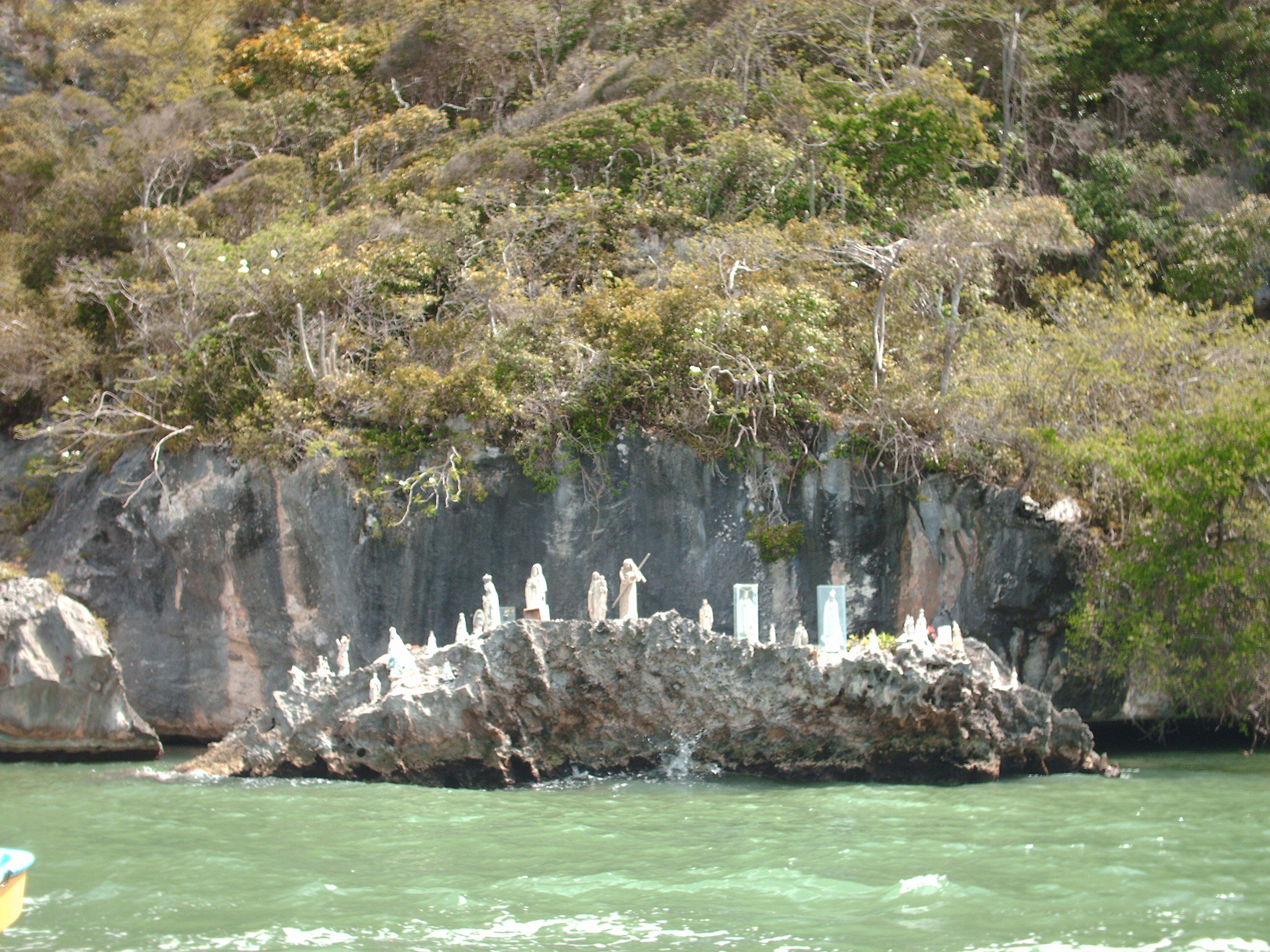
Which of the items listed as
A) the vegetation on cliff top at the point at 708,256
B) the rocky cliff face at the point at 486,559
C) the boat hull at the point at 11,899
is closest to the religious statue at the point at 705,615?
the rocky cliff face at the point at 486,559

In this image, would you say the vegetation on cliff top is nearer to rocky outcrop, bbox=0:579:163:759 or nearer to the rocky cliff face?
the rocky cliff face

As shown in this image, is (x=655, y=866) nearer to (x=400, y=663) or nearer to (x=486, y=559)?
(x=400, y=663)

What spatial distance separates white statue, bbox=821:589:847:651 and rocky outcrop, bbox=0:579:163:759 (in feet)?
42.7

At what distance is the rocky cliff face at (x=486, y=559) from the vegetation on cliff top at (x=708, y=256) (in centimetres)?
66

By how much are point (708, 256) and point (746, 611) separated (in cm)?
853

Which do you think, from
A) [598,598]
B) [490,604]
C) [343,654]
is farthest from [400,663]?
[598,598]

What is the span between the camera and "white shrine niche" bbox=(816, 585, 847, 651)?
18938 millimetres

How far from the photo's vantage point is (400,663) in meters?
18.0

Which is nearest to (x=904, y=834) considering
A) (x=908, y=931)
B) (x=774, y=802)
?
(x=774, y=802)

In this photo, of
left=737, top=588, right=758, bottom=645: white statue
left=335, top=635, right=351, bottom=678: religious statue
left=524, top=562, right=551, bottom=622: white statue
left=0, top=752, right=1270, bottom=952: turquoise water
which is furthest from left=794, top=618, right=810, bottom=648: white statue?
left=335, top=635, right=351, bottom=678: religious statue

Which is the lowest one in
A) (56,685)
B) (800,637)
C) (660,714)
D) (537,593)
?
(660,714)

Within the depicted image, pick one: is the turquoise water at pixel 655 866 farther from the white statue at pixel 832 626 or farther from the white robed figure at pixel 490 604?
the white robed figure at pixel 490 604

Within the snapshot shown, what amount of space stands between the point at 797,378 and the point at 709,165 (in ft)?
24.0

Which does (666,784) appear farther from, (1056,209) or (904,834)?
(1056,209)
